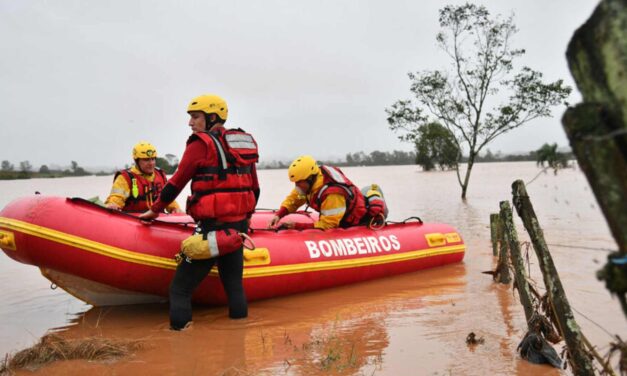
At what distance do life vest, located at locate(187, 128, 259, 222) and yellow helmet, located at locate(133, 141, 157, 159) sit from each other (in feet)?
8.05

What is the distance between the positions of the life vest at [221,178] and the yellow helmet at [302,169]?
1533 millimetres

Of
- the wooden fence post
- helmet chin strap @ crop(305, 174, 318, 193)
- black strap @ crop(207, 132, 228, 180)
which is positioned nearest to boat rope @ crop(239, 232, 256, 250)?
black strap @ crop(207, 132, 228, 180)

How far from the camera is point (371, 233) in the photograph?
6.72 meters

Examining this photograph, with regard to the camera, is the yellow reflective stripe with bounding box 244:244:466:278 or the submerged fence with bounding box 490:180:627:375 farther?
the yellow reflective stripe with bounding box 244:244:466:278

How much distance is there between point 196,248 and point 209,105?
126cm

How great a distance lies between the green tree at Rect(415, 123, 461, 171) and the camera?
20.1 metres

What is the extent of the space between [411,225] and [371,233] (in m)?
0.97

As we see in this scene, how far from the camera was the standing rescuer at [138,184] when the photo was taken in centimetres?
658

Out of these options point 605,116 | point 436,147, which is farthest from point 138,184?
point 436,147

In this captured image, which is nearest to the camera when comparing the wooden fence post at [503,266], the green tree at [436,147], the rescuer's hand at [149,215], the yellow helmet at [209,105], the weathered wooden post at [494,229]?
the yellow helmet at [209,105]

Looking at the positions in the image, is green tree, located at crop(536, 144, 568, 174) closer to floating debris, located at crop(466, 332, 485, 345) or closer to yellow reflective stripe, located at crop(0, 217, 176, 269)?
floating debris, located at crop(466, 332, 485, 345)

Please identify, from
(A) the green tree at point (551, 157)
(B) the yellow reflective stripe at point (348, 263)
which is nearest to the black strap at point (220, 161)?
(B) the yellow reflective stripe at point (348, 263)

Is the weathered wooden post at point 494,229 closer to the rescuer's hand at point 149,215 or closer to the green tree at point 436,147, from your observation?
the rescuer's hand at point 149,215

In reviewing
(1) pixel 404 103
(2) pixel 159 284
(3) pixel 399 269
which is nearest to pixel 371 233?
(3) pixel 399 269
